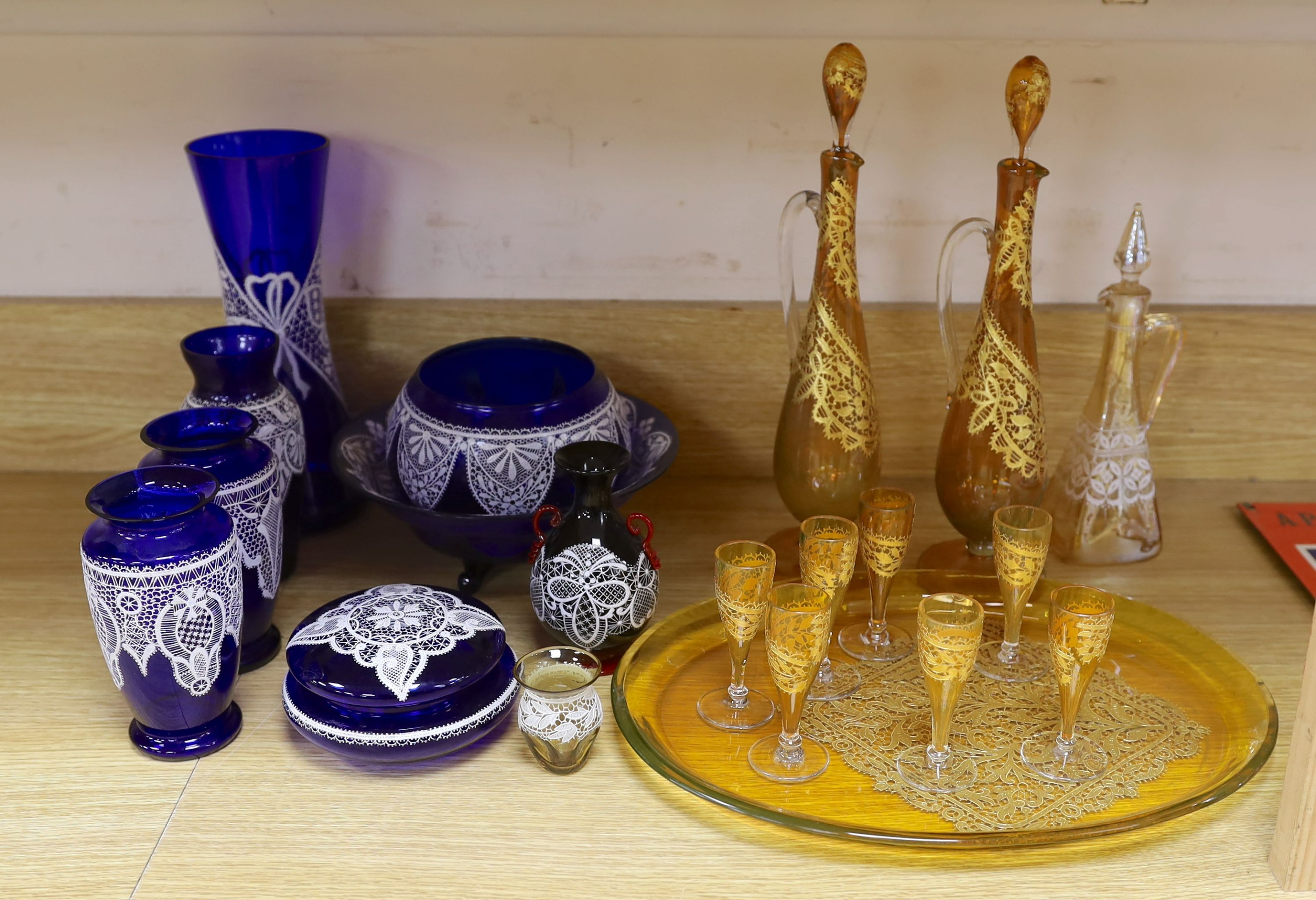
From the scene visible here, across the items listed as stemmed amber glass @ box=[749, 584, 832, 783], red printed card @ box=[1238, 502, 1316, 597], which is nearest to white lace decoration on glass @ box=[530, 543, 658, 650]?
stemmed amber glass @ box=[749, 584, 832, 783]

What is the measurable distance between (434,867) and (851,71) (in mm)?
640

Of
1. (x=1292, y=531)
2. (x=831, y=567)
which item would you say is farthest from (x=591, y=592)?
(x=1292, y=531)

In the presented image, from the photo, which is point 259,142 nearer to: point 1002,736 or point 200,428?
point 200,428

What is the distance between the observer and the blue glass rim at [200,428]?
880mm

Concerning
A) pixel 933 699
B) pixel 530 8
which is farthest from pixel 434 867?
pixel 530 8

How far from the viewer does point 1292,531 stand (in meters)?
1.08

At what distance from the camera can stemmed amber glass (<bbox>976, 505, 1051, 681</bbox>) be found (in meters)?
0.87

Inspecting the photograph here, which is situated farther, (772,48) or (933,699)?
(772,48)

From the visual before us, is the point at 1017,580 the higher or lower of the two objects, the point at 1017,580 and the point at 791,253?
the lower

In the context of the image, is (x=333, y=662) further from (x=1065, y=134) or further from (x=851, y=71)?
(x=1065, y=134)

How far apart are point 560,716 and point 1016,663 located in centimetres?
37

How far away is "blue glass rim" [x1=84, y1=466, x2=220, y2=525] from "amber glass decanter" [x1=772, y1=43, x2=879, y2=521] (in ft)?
1.51

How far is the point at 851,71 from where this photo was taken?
0.90 metres

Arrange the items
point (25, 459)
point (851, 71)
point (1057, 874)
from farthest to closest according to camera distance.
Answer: point (25, 459) < point (851, 71) < point (1057, 874)
